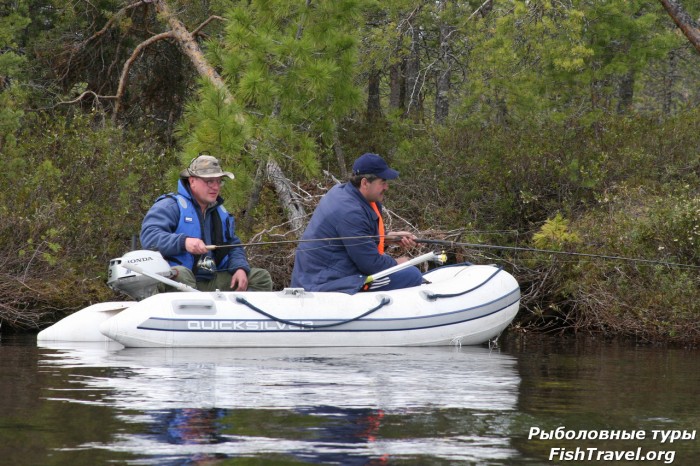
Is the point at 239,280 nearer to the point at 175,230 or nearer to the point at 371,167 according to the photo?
the point at 175,230

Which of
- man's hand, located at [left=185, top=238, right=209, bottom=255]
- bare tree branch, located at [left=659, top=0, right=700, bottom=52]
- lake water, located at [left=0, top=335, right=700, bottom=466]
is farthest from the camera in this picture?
bare tree branch, located at [left=659, top=0, right=700, bottom=52]

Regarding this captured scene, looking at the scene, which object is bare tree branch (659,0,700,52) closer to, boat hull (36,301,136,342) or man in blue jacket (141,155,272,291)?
man in blue jacket (141,155,272,291)

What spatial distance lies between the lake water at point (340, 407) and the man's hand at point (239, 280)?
733 mm

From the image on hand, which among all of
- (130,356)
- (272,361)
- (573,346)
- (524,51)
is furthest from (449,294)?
(524,51)

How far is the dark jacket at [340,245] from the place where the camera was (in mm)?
8906

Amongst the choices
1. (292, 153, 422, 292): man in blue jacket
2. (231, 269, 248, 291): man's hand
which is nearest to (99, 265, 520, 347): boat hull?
(292, 153, 422, 292): man in blue jacket

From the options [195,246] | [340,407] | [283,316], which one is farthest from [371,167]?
[340,407]

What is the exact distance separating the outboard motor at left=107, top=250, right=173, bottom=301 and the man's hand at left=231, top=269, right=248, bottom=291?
2.11 ft

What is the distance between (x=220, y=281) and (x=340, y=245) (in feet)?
3.46

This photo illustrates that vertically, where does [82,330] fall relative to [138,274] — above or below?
below

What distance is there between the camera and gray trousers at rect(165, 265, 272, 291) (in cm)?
883

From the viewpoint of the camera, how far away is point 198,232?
8.91 m

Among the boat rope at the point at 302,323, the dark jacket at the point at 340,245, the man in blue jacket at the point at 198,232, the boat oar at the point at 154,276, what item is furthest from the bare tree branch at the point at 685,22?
the boat oar at the point at 154,276

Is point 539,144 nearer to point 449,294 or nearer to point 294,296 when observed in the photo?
point 449,294
